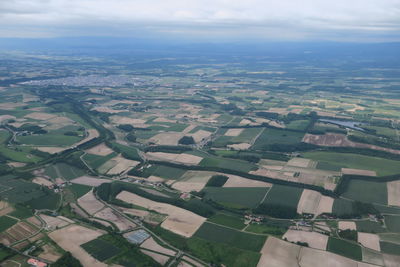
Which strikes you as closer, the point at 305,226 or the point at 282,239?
the point at 282,239

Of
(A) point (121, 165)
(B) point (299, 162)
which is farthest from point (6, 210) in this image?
(B) point (299, 162)

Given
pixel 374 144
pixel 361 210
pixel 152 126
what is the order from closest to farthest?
pixel 361 210 → pixel 374 144 → pixel 152 126

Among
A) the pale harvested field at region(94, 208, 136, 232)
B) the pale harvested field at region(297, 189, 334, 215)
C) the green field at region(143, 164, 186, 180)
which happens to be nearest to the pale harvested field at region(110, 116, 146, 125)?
the green field at region(143, 164, 186, 180)

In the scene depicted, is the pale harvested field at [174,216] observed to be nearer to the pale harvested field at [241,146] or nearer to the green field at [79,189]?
the green field at [79,189]

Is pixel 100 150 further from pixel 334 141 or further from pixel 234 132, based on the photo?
pixel 334 141

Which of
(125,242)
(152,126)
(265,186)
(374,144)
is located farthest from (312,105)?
(125,242)

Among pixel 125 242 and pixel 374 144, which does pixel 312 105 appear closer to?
pixel 374 144

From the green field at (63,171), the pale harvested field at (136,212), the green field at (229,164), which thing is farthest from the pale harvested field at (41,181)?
the green field at (229,164)
